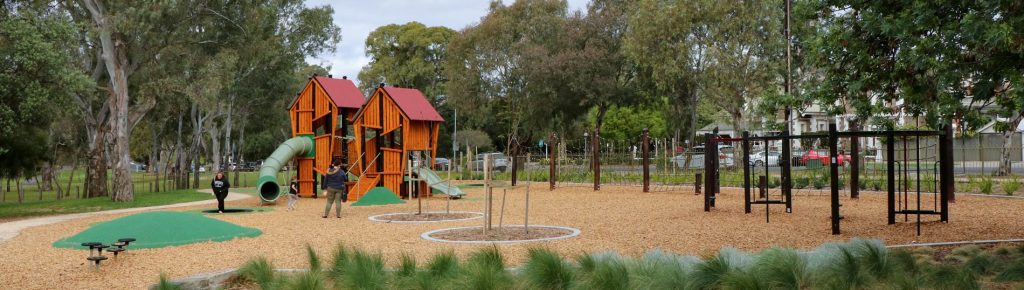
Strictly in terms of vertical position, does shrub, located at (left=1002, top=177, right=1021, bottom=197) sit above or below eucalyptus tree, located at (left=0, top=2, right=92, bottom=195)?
below

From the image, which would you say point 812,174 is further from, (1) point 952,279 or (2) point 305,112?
(1) point 952,279

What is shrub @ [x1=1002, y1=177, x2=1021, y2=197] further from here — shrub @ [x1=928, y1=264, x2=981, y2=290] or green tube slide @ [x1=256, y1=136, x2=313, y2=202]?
green tube slide @ [x1=256, y1=136, x2=313, y2=202]

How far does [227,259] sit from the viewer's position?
10.9 meters

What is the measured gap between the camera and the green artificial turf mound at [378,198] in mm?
21969

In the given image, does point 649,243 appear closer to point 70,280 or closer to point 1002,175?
point 70,280

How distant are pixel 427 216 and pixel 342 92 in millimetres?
11319

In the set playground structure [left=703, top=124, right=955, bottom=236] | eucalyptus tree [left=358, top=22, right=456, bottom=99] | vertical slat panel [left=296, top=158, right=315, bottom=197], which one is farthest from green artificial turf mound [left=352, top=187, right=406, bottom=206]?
eucalyptus tree [left=358, top=22, right=456, bottom=99]

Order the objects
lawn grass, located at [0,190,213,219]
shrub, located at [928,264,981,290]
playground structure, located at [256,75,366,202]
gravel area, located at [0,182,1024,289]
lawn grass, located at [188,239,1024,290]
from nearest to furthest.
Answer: shrub, located at [928,264,981,290], lawn grass, located at [188,239,1024,290], gravel area, located at [0,182,1024,289], lawn grass, located at [0,190,213,219], playground structure, located at [256,75,366,202]

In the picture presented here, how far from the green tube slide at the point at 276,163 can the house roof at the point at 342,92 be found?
1.68m

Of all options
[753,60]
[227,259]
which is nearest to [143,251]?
[227,259]

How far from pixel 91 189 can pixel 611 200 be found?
73.7 feet

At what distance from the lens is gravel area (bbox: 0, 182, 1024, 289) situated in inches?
406

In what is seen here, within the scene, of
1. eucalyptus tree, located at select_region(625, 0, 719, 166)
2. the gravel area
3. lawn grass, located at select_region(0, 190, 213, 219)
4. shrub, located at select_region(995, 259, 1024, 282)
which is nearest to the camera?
shrub, located at select_region(995, 259, 1024, 282)

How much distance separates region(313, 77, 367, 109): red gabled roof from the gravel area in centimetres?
733
